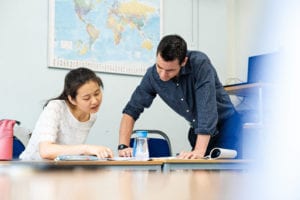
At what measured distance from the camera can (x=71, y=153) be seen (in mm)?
1604

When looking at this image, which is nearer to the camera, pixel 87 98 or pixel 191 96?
pixel 87 98

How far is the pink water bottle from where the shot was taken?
1.96 meters

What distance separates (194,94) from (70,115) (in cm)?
64

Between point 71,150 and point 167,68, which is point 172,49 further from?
point 71,150

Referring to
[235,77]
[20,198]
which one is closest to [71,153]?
[20,198]

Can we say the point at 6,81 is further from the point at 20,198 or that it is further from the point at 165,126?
the point at 20,198

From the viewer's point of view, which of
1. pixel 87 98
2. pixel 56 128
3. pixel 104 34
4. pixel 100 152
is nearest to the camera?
pixel 100 152

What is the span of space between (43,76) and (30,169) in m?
2.41

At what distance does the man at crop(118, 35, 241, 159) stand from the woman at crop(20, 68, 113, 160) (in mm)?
226

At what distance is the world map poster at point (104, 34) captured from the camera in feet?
9.89

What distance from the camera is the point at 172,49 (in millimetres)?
1976

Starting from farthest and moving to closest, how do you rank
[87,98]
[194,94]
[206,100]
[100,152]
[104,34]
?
[104,34] → [194,94] → [206,100] → [87,98] → [100,152]

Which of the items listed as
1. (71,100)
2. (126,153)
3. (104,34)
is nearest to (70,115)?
(71,100)

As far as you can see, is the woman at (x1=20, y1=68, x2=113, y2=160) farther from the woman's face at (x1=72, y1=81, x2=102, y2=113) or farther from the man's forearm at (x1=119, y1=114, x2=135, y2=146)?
the man's forearm at (x1=119, y1=114, x2=135, y2=146)
